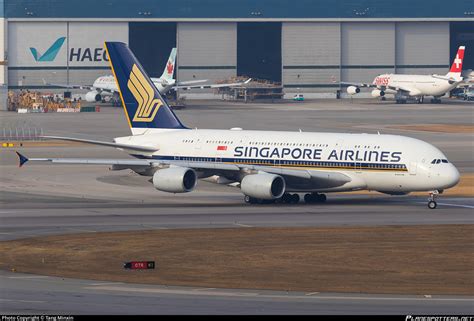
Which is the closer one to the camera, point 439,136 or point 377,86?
point 439,136

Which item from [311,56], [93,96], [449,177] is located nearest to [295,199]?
[449,177]

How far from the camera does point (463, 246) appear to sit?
1806 inches

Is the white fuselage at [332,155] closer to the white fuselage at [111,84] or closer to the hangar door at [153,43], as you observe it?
the white fuselage at [111,84]

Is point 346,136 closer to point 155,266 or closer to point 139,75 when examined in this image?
point 139,75

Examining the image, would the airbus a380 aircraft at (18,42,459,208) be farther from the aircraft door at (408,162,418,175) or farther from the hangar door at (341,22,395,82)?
the hangar door at (341,22,395,82)

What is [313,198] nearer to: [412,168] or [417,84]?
[412,168]

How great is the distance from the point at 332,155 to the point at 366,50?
429ft

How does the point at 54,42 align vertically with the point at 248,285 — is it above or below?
above

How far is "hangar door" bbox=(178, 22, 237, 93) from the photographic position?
18238 centimetres

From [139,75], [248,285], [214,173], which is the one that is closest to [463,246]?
[248,285]

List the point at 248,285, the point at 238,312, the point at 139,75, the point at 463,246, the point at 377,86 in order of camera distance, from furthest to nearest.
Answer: the point at 377,86 → the point at 139,75 → the point at 463,246 → the point at 248,285 → the point at 238,312
